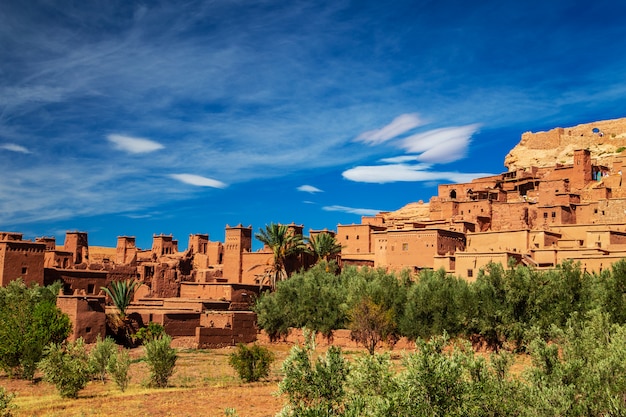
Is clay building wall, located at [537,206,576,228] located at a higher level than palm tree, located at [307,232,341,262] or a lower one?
higher

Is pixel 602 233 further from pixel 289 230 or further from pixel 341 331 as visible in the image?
pixel 289 230

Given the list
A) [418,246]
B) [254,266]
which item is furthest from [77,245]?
[418,246]

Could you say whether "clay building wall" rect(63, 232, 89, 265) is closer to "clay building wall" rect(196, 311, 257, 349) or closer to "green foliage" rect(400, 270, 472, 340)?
"clay building wall" rect(196, 311, 257, 349)

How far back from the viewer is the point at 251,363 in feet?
76.0

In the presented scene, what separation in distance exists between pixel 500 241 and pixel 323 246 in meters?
11.2

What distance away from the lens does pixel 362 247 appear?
45844 millimetres

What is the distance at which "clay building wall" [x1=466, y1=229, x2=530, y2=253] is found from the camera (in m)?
36.5

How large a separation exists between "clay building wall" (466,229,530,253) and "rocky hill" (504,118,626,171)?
85.5 ft

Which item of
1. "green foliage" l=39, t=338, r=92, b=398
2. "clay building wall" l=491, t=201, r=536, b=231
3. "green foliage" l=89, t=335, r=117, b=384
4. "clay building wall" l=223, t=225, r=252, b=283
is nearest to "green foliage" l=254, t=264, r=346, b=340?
"clay building wall" l=223, t=225, r=252, b=283

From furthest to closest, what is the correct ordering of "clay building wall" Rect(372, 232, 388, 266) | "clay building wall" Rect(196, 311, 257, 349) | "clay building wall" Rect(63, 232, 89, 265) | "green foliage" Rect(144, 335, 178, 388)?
"clay building wall" Rect(63, 232, 89, 265) → "clay building wall" Rect(372, 232, 388, 266) → "clay building wall" Rect(196, 311, 257, 349) → "green foliage" Rect(144, 335, 178, 388)

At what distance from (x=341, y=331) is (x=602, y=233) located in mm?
14735

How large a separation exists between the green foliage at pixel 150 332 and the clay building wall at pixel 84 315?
2118 mm

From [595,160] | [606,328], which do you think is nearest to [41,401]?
[606,328]

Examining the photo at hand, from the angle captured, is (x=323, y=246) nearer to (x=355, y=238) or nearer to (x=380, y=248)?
(x=380, y=248)
